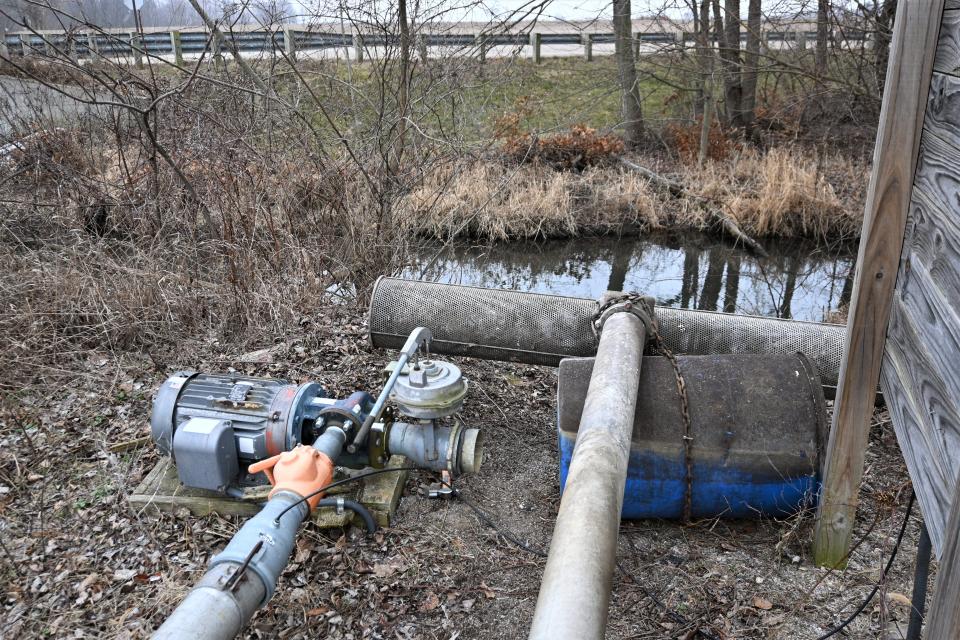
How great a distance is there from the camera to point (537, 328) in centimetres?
412

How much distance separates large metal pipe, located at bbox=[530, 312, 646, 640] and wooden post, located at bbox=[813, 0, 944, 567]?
82cm

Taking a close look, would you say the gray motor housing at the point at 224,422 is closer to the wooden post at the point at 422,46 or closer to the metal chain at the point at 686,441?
the metal chain at the point at 686,441

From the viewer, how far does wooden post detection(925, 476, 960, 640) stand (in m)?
1.34

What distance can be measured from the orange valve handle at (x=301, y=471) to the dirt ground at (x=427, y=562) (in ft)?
1.84

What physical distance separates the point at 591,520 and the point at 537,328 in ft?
7.17

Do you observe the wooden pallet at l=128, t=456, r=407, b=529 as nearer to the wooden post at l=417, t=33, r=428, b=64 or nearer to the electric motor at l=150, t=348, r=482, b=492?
the electric motor at l=150, t=348, r=482, b=492

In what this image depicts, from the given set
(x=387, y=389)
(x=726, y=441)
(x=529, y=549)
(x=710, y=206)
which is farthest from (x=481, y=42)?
(x=710, y=206)

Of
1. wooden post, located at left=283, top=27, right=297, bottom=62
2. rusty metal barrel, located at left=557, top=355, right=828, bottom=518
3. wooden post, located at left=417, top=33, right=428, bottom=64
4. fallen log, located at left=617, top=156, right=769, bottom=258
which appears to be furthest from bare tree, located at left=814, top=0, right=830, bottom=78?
rusty metal barrel, located at left=557, top=355, right=828, bottom=518

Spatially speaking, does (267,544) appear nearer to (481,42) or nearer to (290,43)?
(481,42)

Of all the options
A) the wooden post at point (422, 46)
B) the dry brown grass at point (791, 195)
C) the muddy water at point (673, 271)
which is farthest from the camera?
the dry brown grass at point (791, 195)

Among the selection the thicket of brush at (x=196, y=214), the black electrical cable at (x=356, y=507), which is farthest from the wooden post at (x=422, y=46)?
the black electrical cable at (x=356, y=507)

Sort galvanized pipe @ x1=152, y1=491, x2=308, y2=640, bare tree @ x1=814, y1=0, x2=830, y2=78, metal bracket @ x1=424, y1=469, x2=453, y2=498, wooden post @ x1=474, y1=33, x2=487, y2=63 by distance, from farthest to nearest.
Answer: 1. bare tree @ x1=814, y1=0, x2=830, y2=78
2. wooden post @ x1=474, y1=33, x2=487, y2=63
3. metal bracket @ x1=424, y1=469, x2=453, y2=498
4. galvanized pipe @ x1=152, y1=491, x2=308, y2=640

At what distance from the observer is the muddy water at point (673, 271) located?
336 inches

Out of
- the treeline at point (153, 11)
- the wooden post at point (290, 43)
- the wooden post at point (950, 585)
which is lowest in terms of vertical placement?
the wooden post at point (950, 585)
